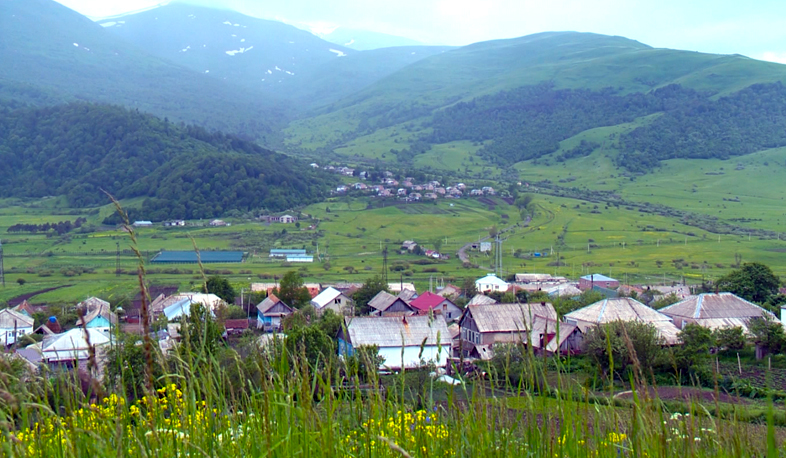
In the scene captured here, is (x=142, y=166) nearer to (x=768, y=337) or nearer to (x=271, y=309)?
(x=271, y=309)

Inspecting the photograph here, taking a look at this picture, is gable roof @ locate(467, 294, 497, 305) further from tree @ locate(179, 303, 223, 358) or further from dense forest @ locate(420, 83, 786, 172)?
dense forest @ locate(420, 83, 786, 172)

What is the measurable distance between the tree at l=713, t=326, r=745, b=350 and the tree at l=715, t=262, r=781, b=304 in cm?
933

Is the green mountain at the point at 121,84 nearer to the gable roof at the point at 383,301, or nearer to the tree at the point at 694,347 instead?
the gable roof at the point at 383,301

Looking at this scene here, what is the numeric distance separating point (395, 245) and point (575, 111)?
89.9 meters

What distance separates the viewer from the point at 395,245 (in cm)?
5409

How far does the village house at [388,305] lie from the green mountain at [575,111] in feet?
251

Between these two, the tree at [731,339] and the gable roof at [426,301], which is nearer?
the tree at [731,339]

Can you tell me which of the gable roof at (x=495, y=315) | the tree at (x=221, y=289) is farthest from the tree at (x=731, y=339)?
the tree at (x=221, y=289)

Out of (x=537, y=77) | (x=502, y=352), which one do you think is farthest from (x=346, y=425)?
(x=537, y=77)

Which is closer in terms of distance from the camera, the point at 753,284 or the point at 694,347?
the point at 694,347

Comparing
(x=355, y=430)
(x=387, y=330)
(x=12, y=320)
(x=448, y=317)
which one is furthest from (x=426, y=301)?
(x=355, y=430)

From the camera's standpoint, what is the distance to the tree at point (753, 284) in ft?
89.5

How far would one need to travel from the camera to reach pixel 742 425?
6.58ft

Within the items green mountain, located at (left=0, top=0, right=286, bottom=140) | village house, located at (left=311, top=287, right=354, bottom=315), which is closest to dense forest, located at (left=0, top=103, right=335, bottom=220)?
green mountain, located at (left=0, top=0, right=286, bottom=140)
